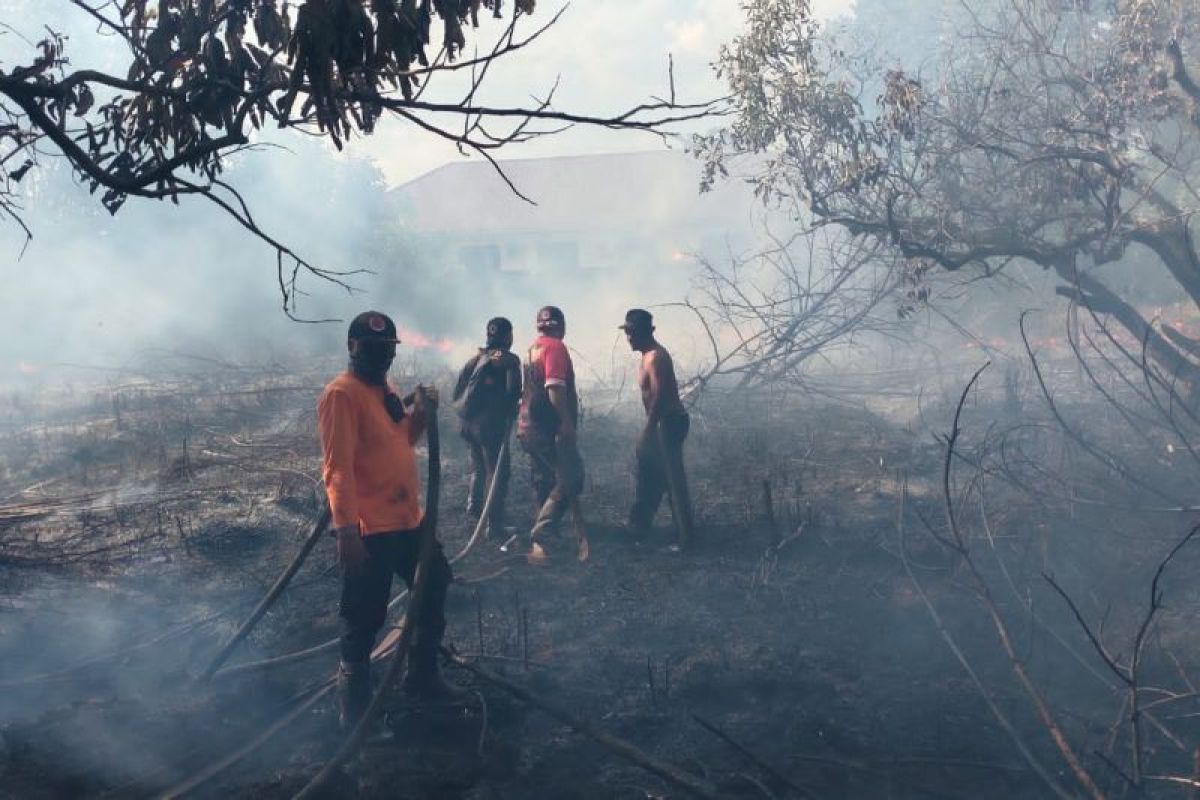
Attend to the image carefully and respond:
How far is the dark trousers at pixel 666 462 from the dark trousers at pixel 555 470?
0.55m

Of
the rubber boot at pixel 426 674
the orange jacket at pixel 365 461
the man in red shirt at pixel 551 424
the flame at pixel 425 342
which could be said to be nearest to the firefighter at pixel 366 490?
the orange jacket at pixel 365 461

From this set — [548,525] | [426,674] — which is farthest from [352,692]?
[548,525]

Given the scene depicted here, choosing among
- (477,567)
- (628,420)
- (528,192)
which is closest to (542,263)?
(528,192)

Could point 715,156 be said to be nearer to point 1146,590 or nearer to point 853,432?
point 853,432

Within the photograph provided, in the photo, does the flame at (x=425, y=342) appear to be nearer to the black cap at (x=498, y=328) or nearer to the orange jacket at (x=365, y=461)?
the black cap at (x=498, y=328)

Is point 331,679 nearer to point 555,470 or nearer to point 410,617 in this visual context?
point 410,617

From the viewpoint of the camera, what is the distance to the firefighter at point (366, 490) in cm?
463

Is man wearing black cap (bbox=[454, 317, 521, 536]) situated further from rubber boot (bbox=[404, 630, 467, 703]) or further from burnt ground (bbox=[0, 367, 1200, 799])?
rubber boot (bbox=[404, 630, 467, 703])

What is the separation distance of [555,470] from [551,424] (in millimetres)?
387

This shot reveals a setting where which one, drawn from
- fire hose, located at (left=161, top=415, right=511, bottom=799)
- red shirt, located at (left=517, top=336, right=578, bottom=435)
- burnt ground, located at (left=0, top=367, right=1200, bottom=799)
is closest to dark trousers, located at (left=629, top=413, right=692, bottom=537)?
burnt ground, located at (left=0, top=367, right=1200, bottom=799)

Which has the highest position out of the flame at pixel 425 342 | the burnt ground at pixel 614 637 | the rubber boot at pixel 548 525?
the flame at pixel 425 342

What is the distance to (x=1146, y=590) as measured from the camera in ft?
22.4

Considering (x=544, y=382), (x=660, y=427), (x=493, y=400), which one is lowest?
(x=660, y=427)

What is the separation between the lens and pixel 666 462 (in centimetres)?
784
